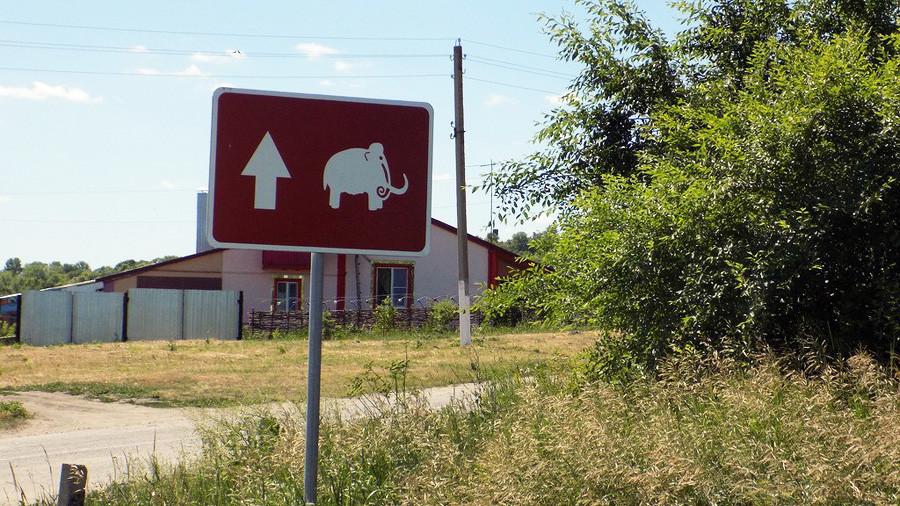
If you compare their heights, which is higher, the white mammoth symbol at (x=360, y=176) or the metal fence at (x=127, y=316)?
the white mammoth symbol at (x=360, y=176)

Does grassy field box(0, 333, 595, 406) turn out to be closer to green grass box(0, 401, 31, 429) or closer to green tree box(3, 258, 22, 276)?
green grass box(0, 401, 31, 429)

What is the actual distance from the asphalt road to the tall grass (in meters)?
1.43

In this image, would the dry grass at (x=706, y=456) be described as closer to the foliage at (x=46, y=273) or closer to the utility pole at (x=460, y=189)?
the utility pole at (x=460, y=189)

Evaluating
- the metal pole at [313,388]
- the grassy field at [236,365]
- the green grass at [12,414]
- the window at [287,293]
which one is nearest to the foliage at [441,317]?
the grassy field at [236,365]

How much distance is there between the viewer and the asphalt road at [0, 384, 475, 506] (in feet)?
25.0

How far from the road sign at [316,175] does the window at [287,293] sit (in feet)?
108

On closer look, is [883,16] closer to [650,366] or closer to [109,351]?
[650,366]

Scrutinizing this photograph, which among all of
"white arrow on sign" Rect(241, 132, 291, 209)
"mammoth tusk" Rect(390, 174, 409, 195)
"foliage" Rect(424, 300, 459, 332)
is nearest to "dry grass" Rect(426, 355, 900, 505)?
"mammoth tusk" Rect(390, 174, 409, 195)

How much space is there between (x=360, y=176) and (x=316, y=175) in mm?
201

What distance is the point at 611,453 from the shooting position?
12.8 ft

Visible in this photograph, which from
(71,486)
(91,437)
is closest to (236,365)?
(91,437)

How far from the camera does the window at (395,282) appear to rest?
119 ft

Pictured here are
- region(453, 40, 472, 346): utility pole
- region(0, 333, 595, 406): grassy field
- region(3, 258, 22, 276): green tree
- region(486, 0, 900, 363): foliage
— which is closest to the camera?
region(486, 0, 900, 363): foliage

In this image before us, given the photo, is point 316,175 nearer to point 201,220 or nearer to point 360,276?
point 360,276
